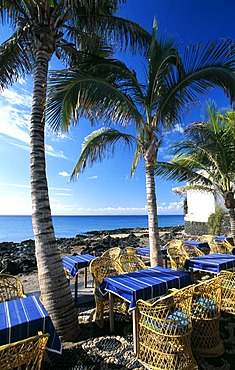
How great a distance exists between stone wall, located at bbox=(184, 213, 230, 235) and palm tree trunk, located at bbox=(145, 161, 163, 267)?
430 inches

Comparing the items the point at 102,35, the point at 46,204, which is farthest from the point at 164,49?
the point at 46,204

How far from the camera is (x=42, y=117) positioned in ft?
13.8

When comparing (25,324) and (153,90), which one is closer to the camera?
(25,324)

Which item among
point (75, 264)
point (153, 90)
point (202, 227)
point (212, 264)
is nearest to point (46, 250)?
point (75, 264)

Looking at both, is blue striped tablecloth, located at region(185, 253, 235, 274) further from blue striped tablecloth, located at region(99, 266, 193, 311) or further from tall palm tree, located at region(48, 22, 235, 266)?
blue striped tablecloth, located at region(99, 266, 193, 311)

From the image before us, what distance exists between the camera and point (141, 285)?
3.38 meters

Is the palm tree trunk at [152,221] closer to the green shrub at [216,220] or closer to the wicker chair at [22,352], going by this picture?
the wicker chair at [22,352]

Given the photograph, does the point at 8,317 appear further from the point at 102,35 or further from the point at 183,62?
the point at 102,35

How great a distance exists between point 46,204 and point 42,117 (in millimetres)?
1615

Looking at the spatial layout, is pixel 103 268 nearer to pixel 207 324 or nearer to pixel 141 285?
pixel 141 285

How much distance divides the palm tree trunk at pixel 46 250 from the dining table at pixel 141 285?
635mm

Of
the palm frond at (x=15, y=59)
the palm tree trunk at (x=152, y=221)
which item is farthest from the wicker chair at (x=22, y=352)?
the palm frond at (x=15, y=59)

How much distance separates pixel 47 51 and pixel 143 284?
4.66 metres

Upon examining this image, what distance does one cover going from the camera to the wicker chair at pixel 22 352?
1709 mm
